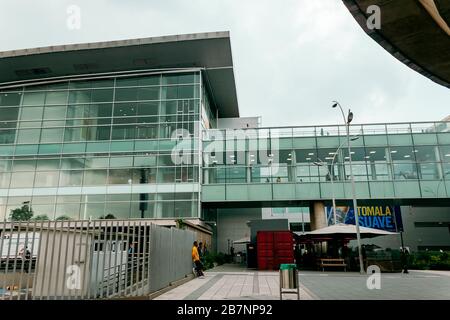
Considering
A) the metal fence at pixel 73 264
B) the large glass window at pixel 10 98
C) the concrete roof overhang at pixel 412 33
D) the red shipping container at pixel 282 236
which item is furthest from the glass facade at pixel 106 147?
the concrete roof overhang at pixel 412 33

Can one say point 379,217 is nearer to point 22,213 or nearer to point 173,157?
point 173,157

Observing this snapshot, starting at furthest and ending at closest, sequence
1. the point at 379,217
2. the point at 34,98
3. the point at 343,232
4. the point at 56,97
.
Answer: the point at 379,217, the point at 34,98, the point at 56,97, the point at 343,232

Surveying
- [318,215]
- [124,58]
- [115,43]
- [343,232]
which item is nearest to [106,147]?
[124,58]

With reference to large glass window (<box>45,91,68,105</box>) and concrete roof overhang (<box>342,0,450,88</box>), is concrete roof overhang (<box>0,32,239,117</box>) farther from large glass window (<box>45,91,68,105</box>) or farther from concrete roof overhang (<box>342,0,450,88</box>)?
concrete roof overhang (<box>342,0,450,88</box>)

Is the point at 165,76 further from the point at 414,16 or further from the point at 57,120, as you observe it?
the point at 414,16

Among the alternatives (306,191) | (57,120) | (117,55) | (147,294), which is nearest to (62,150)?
(57,120)

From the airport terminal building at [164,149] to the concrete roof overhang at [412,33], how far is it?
68.9ft

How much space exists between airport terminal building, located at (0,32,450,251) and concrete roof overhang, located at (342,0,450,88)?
20996 mm

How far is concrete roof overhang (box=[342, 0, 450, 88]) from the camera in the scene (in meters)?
8.34

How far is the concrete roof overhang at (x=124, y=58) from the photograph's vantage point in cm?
3212

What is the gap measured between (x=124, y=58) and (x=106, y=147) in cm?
906

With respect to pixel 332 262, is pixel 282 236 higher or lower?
higher

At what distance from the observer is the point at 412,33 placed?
9305mm

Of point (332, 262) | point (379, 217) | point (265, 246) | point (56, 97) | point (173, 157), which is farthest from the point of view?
point (379, 217)
